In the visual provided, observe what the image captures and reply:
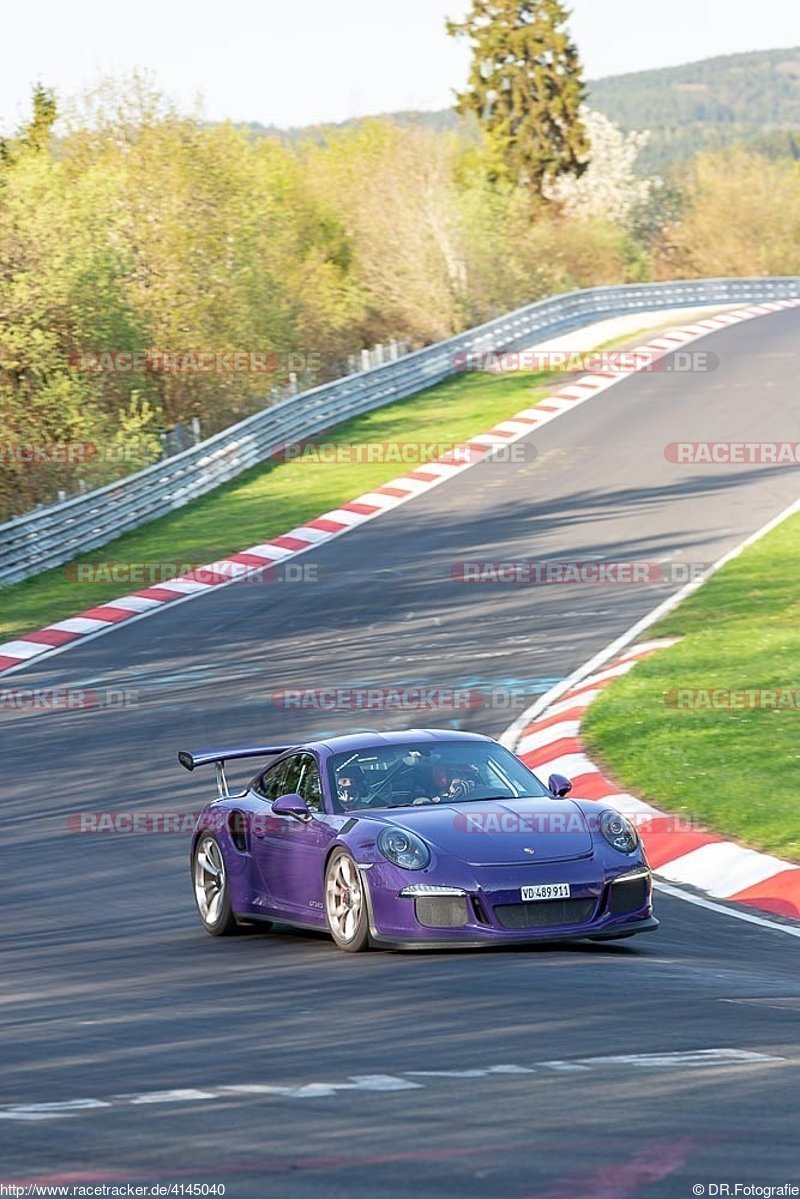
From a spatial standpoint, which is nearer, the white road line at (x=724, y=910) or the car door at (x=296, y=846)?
the car door at (x=296, y=846)

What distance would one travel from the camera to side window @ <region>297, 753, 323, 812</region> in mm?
11305

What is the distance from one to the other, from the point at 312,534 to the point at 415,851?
21.2m

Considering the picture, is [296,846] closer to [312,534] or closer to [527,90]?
[312,534]

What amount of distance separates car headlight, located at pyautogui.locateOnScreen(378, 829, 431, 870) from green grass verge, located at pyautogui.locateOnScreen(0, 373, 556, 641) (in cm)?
1565

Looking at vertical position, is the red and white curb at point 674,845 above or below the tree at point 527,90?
below

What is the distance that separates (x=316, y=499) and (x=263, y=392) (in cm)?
1011

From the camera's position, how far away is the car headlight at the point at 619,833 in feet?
34.4

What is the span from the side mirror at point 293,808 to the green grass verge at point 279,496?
14719 millimetres

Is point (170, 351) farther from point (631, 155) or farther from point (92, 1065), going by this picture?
point (631, 155)

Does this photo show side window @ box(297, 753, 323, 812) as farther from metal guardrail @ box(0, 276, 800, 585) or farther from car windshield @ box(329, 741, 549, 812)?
metal guardrail @ box(0, 276, 800, 585)

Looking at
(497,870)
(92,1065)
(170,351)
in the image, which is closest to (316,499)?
(170,351)

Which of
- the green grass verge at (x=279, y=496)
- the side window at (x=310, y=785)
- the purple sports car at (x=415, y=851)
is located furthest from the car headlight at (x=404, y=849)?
the green grass verge at (x=279, y=496)

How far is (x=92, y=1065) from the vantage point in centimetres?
741

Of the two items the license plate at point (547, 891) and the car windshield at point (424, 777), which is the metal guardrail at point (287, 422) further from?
the license plate at point (547, 891)
